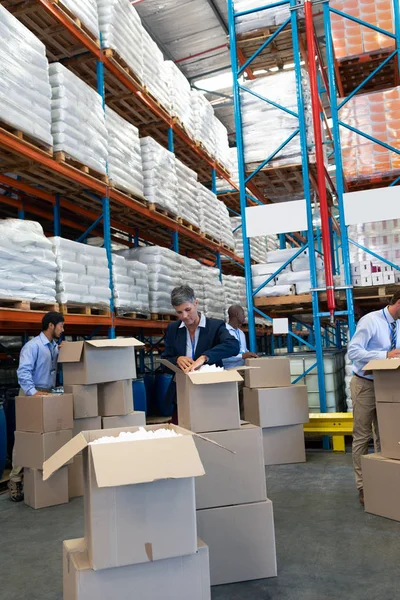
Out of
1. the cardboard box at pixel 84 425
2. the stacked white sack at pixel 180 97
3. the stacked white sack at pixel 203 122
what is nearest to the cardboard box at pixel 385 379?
the cardboard box at pixel 84 425

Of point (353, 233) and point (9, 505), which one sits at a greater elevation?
point (353, 233)

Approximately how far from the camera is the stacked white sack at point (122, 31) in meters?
6.98

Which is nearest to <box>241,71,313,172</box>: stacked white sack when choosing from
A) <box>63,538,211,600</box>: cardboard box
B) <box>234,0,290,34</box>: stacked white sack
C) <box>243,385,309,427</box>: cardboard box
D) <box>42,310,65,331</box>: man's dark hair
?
<box>234,0,290,34</box>: stacked white sack

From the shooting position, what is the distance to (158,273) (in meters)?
7.96

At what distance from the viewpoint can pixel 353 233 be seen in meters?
7.49

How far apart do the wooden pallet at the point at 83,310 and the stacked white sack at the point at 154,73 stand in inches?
142

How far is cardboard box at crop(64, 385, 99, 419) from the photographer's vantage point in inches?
197

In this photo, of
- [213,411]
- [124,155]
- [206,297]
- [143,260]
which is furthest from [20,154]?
[206,297]

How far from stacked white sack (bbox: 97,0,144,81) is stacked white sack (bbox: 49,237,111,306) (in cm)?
282

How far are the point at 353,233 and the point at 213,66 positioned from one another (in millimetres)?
8431

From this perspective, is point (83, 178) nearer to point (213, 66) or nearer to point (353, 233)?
point (353, 233)

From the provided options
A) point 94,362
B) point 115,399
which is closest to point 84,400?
point 115,399

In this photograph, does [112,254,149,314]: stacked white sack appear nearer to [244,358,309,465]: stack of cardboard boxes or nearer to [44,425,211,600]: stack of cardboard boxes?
[244,358,309,465]: stack of cardboard boxes

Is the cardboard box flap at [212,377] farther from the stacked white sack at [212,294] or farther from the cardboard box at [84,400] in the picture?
the stacked white sack at [212,294]
